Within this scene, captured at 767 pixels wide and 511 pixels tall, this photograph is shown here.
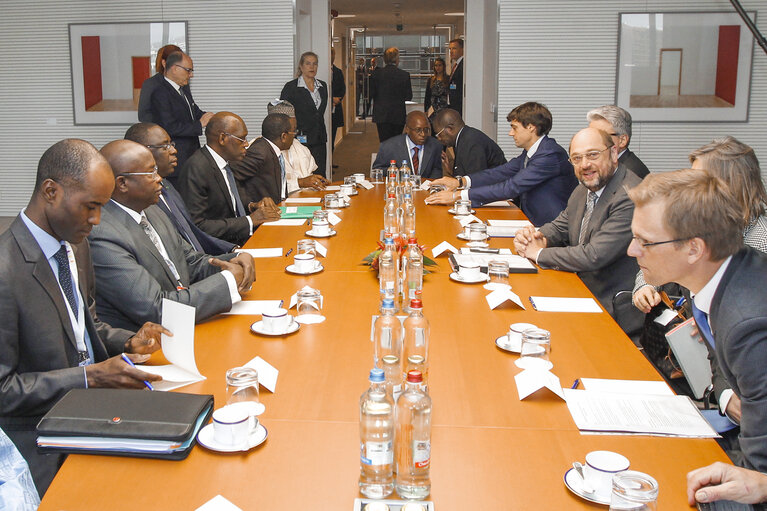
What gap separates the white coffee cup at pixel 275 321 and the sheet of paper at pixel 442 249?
1328 mm

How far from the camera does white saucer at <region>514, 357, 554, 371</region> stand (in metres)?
2.20

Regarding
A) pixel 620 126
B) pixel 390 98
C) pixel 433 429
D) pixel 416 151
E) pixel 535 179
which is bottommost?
pixel 433 429

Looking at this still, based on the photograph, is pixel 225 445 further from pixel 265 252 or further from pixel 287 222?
pixel 287 222

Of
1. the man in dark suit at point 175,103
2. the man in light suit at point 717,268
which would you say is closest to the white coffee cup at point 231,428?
the man in light suit at point 717,268

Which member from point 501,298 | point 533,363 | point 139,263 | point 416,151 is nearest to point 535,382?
point 533,363

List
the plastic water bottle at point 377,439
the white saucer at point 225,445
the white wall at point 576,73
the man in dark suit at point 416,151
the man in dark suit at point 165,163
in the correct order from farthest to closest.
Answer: the white wall at point 576,73
the man in dark suit at point 416,151
the man in dark suit at point 165,163
the white saucer at point 225,445
the plastic water bottle at point 377,439

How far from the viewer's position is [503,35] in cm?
759

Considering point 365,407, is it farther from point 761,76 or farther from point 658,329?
point 761,76

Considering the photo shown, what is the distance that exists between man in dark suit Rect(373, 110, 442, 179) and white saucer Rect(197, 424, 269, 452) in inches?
188

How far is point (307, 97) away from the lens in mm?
7641

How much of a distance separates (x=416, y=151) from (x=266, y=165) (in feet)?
5.21

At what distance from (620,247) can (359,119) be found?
1757 centimetres

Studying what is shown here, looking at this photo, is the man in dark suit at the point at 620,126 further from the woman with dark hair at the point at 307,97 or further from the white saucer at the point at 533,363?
the woman with dark hair at the point at 307,97

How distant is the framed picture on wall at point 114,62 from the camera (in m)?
7.71
